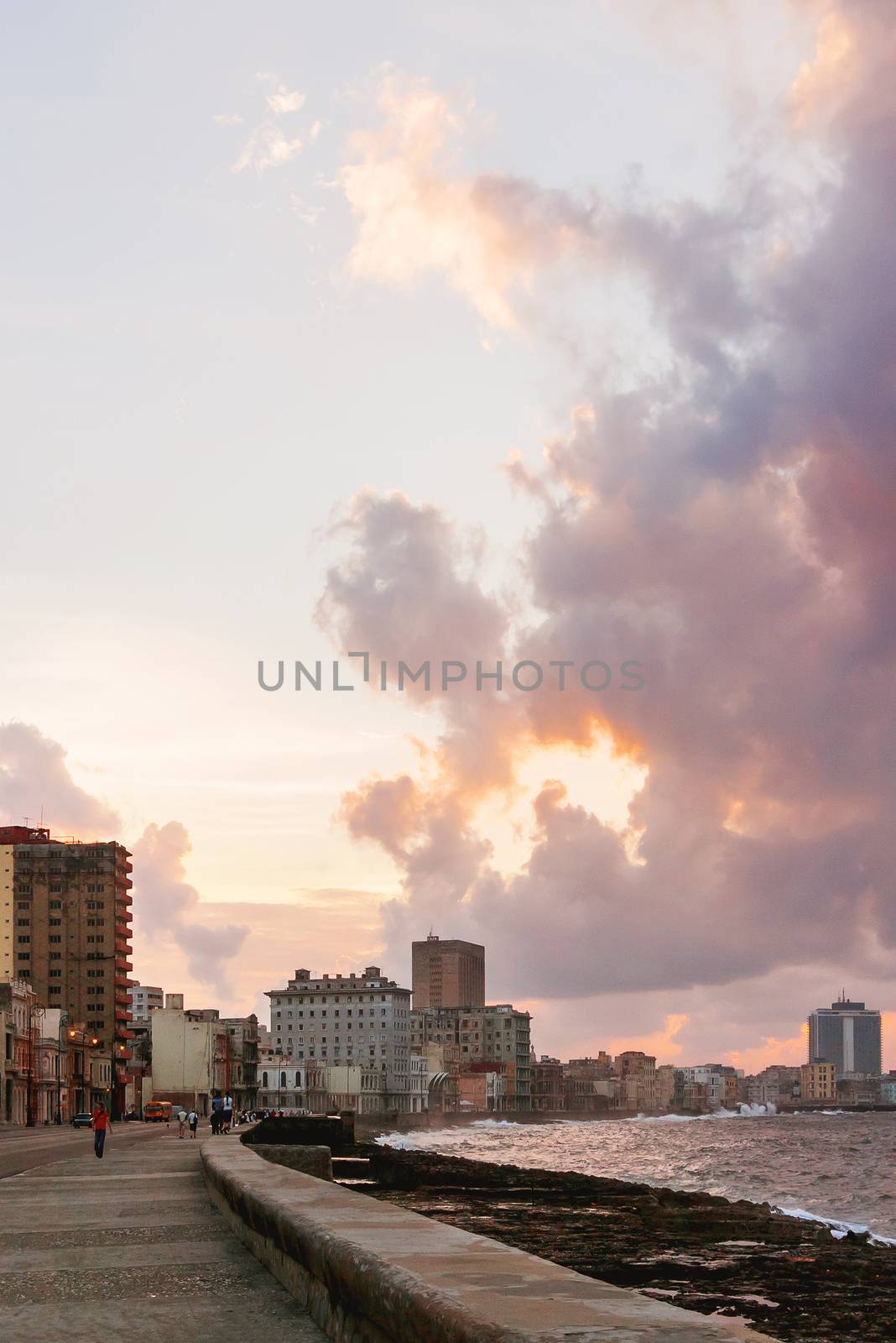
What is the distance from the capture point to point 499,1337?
5.24 m

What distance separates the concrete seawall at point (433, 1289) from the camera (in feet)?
17.5

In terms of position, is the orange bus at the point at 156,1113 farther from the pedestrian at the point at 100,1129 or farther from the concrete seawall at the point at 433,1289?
the concrete seawall at the point at 433,1289

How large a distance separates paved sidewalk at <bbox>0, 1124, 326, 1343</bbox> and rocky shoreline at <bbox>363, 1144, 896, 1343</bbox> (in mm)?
8050

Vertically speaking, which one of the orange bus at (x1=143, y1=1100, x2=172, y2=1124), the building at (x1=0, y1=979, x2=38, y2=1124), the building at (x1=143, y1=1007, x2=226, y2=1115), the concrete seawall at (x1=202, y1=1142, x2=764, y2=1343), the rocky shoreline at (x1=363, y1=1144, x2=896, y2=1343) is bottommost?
the building at (x1=143, y1=1007, x2=226, y2=1115)

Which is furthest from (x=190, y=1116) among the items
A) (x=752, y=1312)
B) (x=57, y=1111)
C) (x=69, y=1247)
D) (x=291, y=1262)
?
(x=57, y=1111)

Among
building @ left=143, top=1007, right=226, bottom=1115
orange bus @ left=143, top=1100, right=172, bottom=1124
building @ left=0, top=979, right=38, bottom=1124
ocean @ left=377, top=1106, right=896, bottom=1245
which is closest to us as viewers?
ocean @ left=377, top=1106, right=896, bottom=1245

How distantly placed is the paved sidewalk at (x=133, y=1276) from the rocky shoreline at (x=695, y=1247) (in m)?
8.05

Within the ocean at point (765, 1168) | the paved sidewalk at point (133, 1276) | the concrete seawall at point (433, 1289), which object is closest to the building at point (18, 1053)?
the ocean at point (765, 1168)

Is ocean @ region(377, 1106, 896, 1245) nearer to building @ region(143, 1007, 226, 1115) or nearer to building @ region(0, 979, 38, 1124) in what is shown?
building @ region(0, 979, 38, 1124)

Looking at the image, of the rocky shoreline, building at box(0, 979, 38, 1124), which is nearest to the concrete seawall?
the rocky shoreline

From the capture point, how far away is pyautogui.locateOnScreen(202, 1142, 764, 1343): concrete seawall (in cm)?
535

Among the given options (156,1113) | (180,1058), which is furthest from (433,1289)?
(180,1058)

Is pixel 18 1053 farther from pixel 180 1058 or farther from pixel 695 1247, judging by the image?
pixel 695 1247

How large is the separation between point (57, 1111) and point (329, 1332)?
14301 cm
